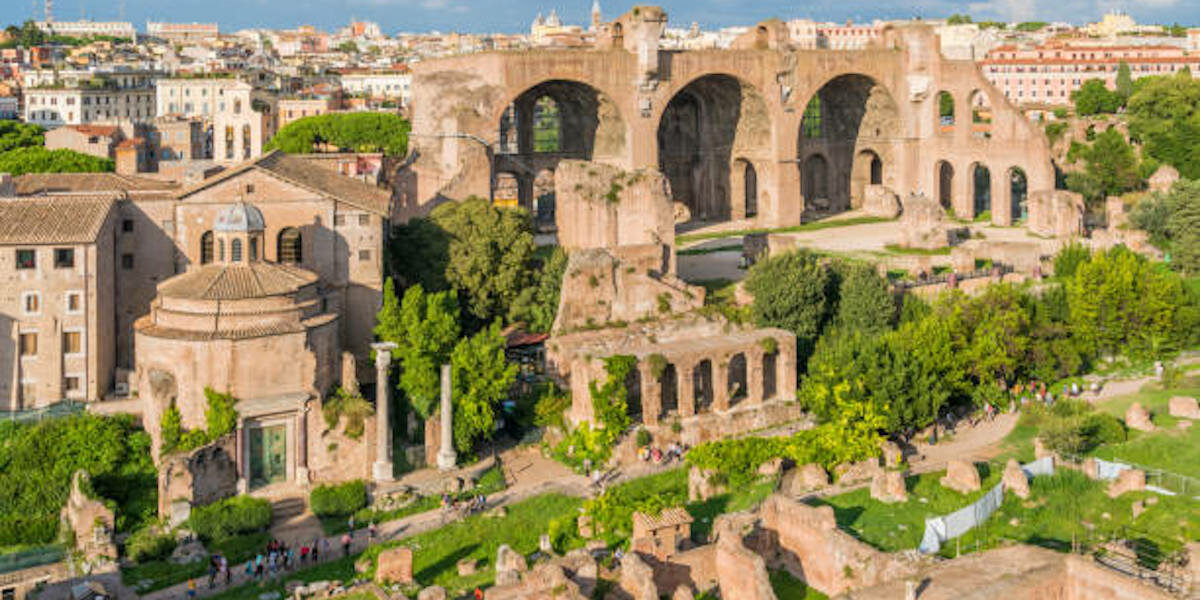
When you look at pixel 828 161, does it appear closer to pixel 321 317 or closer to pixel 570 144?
pixel 570 144

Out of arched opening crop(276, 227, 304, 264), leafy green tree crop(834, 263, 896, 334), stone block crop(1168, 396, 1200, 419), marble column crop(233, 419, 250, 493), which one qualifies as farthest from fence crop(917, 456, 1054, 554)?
arched opening crop(276, 227, 304, 264)

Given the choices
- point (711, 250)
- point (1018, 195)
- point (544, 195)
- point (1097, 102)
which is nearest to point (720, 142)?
point (544, 195)

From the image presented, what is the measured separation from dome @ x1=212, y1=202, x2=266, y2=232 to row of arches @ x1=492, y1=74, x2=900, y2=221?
61.4 feet

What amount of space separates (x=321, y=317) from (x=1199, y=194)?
32.5 meters

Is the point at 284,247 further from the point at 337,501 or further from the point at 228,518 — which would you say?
the point at 228,518

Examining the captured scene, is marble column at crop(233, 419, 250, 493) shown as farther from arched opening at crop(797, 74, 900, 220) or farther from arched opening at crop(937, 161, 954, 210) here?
arched opening at crop(937, 161, 954, 210)

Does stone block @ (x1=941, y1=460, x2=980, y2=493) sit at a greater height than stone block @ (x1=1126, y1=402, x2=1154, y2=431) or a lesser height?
lesser

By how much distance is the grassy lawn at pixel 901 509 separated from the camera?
2611cm

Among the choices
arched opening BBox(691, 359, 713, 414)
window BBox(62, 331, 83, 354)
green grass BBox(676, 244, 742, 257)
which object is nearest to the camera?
window BBox(62, 331, 83, 354)

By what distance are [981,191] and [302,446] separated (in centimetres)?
4393

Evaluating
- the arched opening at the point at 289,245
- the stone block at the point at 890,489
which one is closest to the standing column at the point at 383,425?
the arched opening at the point at 289,245

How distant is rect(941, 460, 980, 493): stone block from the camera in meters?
28.7

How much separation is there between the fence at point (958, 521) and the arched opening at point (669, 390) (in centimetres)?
1045

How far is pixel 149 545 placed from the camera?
28562 millimetres
